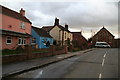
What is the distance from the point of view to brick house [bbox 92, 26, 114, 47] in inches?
3162

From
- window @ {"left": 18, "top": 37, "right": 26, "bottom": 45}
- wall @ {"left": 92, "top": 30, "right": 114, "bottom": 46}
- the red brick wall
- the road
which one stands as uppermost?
wall @ {"left": 92, "top": 30, "right": 114, "bottom": 46}

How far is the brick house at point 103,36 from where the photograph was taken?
3162 inches

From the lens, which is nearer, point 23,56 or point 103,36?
point 23,56

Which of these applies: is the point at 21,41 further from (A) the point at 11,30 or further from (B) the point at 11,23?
(B) the point at 11,23

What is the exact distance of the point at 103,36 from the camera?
82.2 m

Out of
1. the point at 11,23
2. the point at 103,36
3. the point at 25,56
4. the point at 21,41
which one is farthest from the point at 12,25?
the point at 103,36

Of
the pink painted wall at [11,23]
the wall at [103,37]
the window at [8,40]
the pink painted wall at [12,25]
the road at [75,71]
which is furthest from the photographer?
the wall at [103,37]

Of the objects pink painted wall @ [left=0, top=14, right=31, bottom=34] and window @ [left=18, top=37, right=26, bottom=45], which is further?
window @ [left=18, top=37, right=26, bottom=45]

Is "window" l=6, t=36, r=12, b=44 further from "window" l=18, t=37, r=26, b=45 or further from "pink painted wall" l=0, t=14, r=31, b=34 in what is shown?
"window" l=18, t=37, r=26, b=45

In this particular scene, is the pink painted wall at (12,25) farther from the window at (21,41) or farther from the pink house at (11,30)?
the window at (21,41)

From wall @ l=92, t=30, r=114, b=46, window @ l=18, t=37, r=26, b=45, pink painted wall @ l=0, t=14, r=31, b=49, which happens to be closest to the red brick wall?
pink painted wall @ l=0, t=14, r=31, b=49

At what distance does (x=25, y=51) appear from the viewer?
14.6 m

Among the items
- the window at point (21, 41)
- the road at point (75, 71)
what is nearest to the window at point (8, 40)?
the window at point (21, 41)

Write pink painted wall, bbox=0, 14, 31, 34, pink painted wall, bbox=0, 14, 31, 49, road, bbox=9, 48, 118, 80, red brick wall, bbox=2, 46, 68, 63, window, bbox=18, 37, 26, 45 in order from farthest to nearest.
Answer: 1. window, bbox=18, 37, 26, 45
2. pink painted wall, bbox=0, 14, 31, 34
3. pink painted wall, bbox=0, 14, 31, 49
4. red brick wall, bbox=2, 46, 68, 63
5. road, bbox=9, 48, 118, 80
